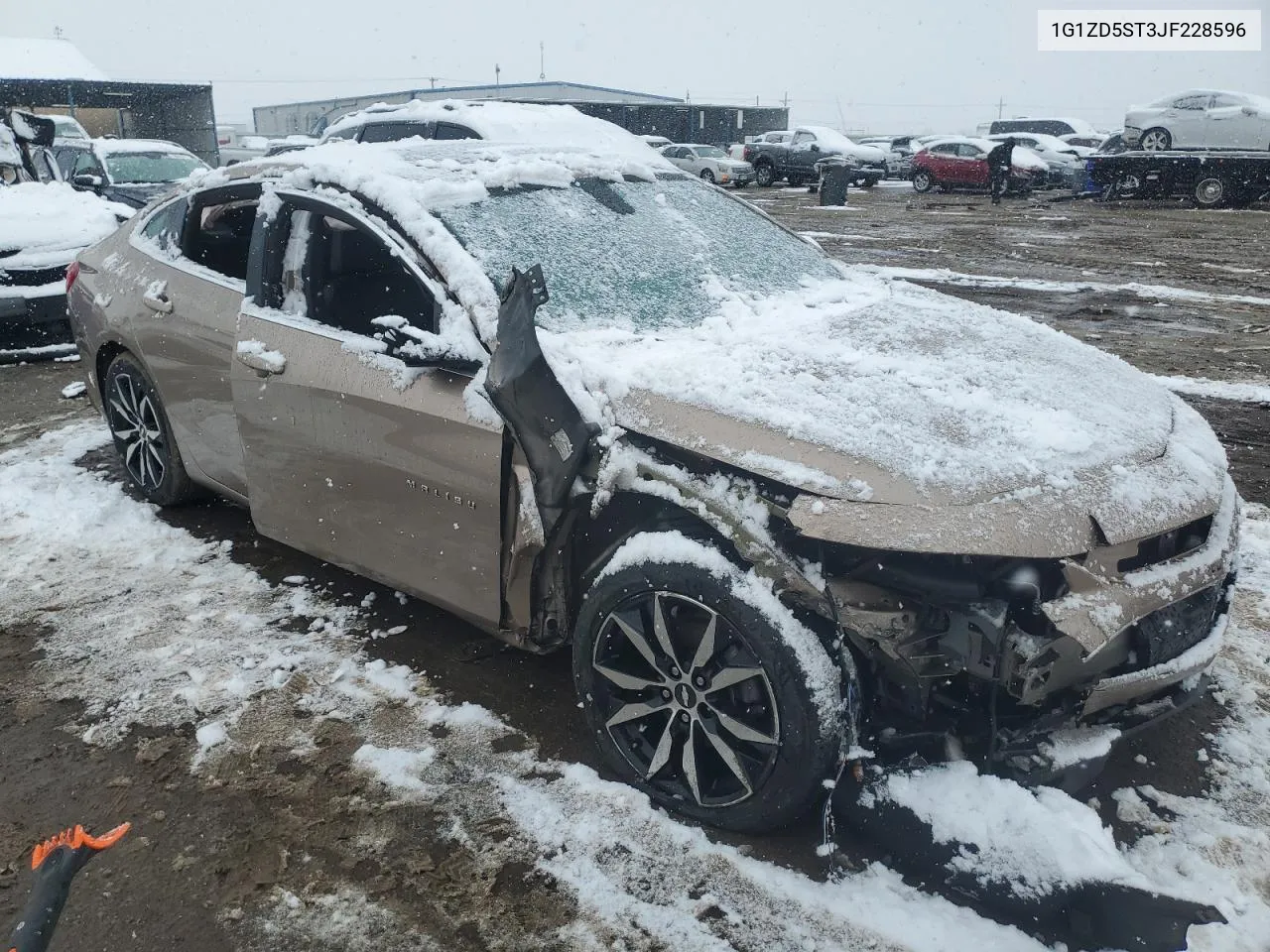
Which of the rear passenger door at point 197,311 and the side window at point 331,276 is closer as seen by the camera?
the side window at point 331,276

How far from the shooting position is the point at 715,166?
1105 inches

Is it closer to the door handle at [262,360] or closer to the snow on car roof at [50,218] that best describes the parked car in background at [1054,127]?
the snow on car roof at [50,218]

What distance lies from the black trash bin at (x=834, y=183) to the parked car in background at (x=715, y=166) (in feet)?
21.5

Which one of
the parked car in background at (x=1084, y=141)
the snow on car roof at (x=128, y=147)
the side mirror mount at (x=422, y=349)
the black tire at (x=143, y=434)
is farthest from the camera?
the parked car in background at (x=1084, y=141)

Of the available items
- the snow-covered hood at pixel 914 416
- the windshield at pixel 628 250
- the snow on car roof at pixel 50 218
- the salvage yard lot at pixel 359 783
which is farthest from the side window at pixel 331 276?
the snow on car roof at pixel 50 218

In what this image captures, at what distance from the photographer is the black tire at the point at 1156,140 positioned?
21.2m

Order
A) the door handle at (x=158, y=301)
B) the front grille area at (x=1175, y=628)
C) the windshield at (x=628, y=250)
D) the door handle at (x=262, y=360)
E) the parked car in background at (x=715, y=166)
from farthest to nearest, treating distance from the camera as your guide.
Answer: the parked car in background at (x=715, y=166) → the door handle at (x=158, y=301) → the door handle at (x=262, y=360) → the windshield at (x=628, y=250) → the front grille area at (x=1175, y=628)

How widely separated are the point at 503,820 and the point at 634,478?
3.21ft

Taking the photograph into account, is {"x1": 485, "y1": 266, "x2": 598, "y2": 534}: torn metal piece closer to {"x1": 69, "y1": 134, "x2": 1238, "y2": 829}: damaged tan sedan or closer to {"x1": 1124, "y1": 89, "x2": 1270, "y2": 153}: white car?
{"x1": 69, "y1": 134, "x2": 1238, "y2": 829}: damaged tan sedan

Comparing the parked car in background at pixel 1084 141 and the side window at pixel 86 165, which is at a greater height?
the parked car in background at pixel 1084 141

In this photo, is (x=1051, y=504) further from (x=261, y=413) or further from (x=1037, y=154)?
(x=1037, y=154)

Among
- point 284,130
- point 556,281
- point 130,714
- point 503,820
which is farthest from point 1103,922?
point 284,130

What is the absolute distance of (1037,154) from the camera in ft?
83.4

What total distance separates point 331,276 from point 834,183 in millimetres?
19661
